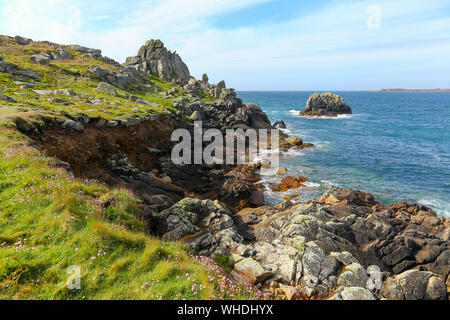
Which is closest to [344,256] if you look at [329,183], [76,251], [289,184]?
[76,251]

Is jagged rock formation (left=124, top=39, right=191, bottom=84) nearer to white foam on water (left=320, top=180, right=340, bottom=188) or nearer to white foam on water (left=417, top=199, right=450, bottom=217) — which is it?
white foam on water (left=320, top=180, right=340, bottom=188)

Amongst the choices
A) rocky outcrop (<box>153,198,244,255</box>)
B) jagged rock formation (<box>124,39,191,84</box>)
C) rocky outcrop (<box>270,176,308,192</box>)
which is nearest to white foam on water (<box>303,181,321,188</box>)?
rocky outcrop (<box>270,176,308,192</box>)

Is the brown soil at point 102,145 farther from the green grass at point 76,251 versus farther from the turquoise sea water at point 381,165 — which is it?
the turquoise sea water at point 381,165

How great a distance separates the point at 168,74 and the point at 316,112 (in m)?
83.6

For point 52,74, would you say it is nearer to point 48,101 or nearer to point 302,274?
point 48,101

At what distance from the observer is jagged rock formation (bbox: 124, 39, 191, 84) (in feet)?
307

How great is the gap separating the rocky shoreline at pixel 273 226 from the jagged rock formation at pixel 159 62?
6624cm

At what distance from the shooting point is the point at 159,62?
309 feet

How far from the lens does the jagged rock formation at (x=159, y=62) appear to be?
307ft

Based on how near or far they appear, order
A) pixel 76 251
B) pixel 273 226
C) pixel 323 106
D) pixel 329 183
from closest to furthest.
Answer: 1. pixel 76 251
2. pixel 273 226
3. pixel 329 183
4. pixel 323 106

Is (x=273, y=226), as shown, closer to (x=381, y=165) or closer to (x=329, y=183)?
(x=329, y=183)

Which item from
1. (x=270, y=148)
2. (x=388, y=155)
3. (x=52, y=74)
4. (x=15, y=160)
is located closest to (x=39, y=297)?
(x=15, y=160)

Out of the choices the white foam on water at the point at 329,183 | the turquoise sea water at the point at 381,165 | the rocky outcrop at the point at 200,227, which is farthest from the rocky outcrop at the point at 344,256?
the white foam on water at the point at 329,183

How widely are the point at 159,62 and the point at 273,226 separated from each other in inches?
3759
